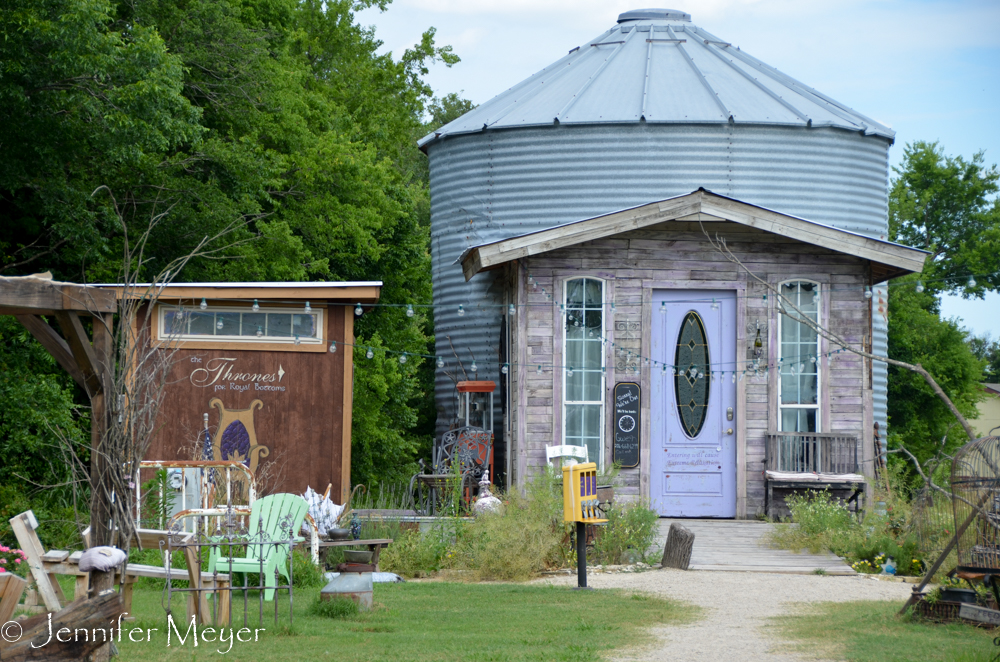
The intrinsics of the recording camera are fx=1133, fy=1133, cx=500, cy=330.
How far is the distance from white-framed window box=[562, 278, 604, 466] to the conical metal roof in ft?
16.3

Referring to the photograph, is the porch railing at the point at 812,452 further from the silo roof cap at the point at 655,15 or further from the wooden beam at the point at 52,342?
the silo roof cap at the point at 655,15

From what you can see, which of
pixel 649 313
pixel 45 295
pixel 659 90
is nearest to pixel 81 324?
pixel 45 295

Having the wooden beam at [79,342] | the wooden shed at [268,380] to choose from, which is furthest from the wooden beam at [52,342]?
the wooden shed at [268,380]

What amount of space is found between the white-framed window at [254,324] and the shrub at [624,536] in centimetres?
408

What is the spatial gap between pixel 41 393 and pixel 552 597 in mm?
7652

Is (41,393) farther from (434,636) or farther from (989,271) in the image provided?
(989,271)

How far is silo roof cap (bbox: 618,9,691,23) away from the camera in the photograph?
21562mm

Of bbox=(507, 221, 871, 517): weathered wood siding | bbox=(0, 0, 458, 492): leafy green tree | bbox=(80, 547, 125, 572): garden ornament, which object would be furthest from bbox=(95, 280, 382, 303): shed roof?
bbox=(80, 547, 125, 572): garden ornament

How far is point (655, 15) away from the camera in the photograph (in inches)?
850

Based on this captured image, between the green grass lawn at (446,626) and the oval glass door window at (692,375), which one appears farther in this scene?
the oval glass door window at (692,375)

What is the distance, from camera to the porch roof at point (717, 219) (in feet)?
44.3

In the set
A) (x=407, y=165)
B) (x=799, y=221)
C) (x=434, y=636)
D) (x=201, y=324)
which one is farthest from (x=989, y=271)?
(x=434, y=636)

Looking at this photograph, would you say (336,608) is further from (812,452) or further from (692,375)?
(812,452)

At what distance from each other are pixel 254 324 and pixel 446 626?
6.24m
